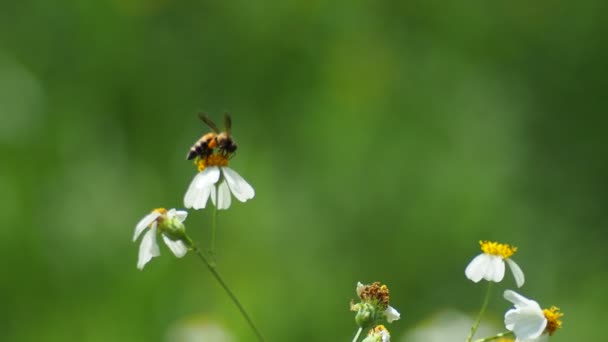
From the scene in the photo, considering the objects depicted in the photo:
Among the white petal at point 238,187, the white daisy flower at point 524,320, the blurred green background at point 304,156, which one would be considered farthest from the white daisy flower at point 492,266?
the blurred green background at point 304,156

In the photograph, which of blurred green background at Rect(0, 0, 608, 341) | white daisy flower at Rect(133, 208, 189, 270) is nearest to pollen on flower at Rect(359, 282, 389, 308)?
white daisy flower at Rect(133, 208, 189, 270)

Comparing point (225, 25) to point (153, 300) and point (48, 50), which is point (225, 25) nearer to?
point (48, 50)

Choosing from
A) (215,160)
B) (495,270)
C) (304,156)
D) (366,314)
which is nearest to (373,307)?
(366,314)

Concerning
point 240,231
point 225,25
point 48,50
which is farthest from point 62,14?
point 240,231

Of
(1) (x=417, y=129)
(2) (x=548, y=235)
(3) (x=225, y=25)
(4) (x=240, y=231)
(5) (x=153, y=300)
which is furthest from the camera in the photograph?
(3) (x=225, y=25)

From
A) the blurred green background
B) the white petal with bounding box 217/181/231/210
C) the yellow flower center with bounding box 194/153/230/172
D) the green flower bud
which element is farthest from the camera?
the blurred green background

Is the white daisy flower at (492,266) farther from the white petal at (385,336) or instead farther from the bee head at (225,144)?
the bee head at (225,144)

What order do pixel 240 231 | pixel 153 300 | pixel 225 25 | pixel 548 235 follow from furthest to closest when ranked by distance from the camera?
pixel 225 25 < pixel 548 235 < pixel 240 231 < pixel 153 300

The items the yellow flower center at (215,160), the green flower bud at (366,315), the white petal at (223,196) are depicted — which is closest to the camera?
the green flower bud at (366,315)

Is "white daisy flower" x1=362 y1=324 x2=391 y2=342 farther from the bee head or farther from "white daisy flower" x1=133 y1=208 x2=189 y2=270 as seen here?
the bee head
